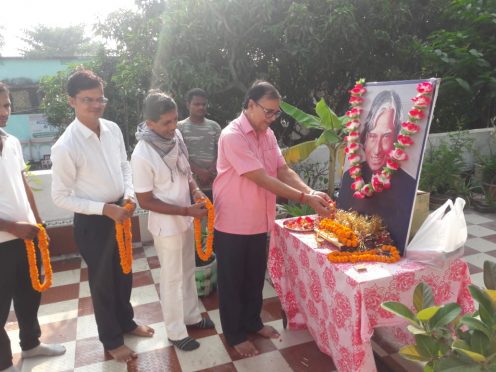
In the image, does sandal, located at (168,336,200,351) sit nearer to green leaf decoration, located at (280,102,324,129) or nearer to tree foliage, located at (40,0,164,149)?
green leaf decoration, located at (280,102,324,129)

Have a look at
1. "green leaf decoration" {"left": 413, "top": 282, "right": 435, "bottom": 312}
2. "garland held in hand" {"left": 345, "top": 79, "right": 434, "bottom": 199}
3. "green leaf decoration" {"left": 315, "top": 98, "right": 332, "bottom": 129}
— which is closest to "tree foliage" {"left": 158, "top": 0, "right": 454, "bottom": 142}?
"green leaf decoration" {"left": 315, "top": 98, "right": 332, "bottom": 129}

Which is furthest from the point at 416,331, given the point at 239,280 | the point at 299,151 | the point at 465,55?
the point at 465,55

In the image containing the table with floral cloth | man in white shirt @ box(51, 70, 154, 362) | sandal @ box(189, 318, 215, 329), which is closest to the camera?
the table with floral cloth

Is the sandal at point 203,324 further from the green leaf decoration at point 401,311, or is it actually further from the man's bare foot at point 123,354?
the green leaf decoration at point 401,311

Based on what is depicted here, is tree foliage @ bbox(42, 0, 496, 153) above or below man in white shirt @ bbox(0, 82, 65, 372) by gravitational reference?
above

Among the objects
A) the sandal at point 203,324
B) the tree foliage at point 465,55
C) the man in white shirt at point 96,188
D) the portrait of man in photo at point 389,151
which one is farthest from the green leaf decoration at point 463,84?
the man in white shirt at point 96,188

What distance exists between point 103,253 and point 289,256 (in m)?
1.16

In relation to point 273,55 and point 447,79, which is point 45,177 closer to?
point 273,55

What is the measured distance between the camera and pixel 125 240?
2410 mm

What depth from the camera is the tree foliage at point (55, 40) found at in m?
30.5

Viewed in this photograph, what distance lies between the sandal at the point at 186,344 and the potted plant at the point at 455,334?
160 centimetres

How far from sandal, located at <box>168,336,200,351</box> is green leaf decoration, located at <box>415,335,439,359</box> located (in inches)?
66.4

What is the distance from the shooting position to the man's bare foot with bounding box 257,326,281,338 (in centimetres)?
274

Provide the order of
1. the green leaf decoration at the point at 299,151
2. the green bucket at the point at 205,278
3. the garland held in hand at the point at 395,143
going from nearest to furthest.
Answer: the garland held in hand at the point at 395,143 → the green bucket at the point at 205,278 → the green leaf decoration at the point at 299,151
